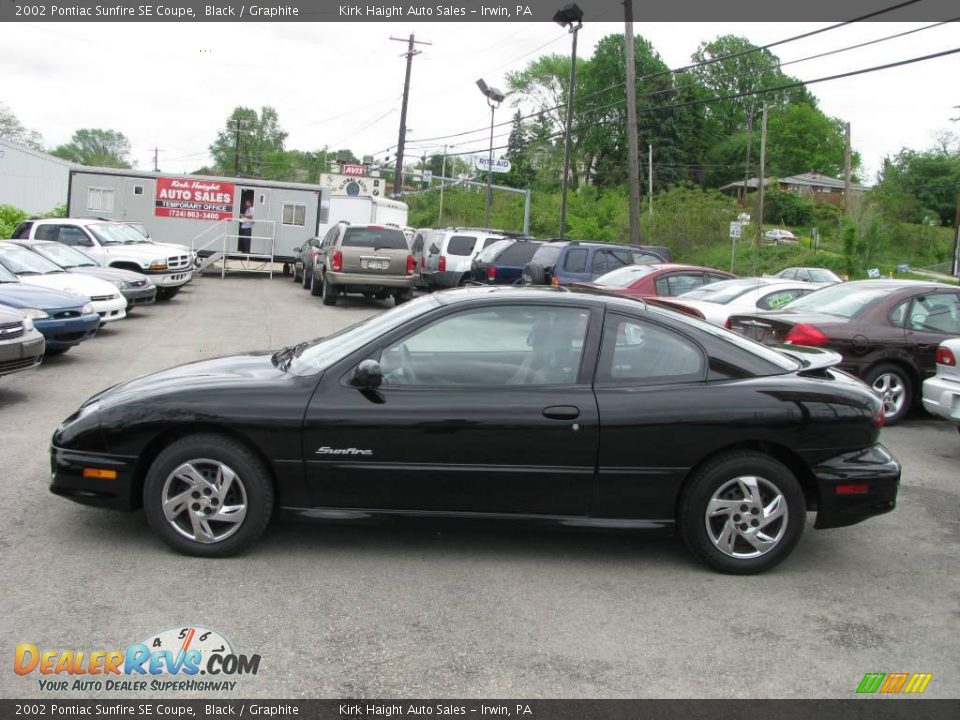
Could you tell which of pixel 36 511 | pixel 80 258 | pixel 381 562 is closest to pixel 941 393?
pixel 381 562

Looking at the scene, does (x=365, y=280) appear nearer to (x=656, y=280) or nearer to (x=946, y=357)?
(x=656, y=280)

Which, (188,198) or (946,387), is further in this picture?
(188,198)

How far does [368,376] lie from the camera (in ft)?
15.8

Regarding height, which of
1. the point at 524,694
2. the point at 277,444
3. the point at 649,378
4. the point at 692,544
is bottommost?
the point at 524,694

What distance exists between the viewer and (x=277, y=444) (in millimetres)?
4832

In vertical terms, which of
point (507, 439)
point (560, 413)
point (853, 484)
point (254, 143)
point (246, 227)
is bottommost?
point (853, 484)

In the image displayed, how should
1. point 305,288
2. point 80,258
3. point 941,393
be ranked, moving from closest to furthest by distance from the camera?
point 941,393 → point 80,258 → point 305,288

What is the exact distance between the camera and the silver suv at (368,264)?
20484 millimetres

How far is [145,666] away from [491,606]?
1616 millimetres

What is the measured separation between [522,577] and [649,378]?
4.29ft

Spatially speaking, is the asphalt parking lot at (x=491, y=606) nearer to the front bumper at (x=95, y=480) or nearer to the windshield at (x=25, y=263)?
the front bumper at (x=95, y=480)

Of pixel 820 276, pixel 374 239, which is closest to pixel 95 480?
pixel 374 239

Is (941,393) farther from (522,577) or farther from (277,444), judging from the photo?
(277,444)
